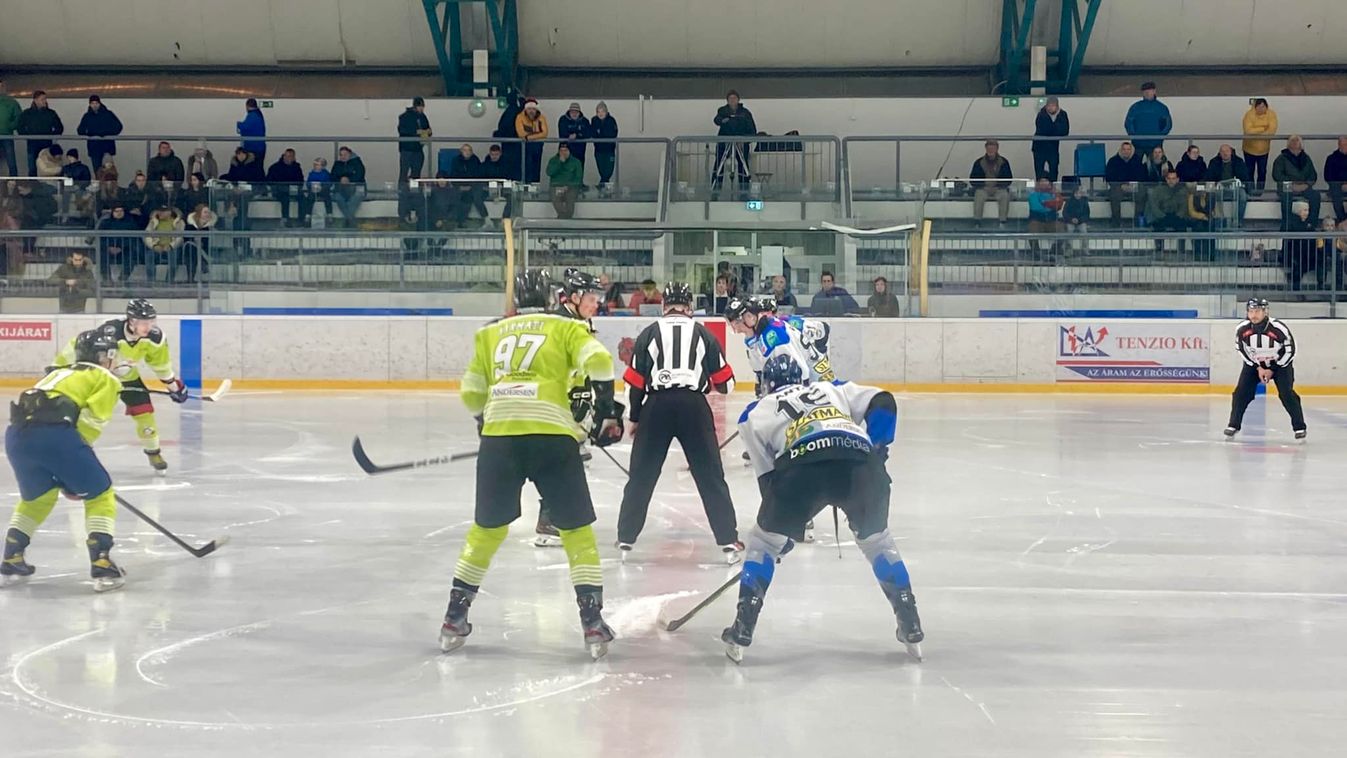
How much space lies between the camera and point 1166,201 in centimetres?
1755

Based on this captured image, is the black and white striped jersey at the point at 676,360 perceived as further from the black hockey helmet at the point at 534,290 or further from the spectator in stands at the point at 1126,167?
the spectator in stands at the point at 1126,167

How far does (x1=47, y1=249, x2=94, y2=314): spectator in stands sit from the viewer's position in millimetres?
17094

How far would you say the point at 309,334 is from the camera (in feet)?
57.1

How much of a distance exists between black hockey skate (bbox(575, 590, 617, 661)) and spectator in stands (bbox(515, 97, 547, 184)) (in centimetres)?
1525

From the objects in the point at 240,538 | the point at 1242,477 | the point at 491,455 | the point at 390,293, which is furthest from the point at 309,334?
the point at 491,455

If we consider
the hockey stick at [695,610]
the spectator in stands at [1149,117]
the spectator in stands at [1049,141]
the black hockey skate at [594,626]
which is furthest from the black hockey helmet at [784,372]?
the spectator in stands at [1149,117]

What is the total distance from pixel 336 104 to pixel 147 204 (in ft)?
15.9

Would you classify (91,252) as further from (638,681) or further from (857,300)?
(638,681)

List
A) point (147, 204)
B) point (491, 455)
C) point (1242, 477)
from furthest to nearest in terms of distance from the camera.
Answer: point (147, 204), point (1242, 477), point (491, 455)

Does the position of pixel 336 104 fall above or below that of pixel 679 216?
above

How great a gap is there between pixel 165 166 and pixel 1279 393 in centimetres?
1457

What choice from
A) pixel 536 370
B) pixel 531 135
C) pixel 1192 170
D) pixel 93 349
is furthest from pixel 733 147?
pixel 536 370

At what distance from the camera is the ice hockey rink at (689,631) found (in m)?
4.61

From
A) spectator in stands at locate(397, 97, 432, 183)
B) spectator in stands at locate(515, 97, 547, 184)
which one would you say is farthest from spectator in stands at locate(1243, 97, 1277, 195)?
spectator in stands at locate(397, 97, 432, 183)
